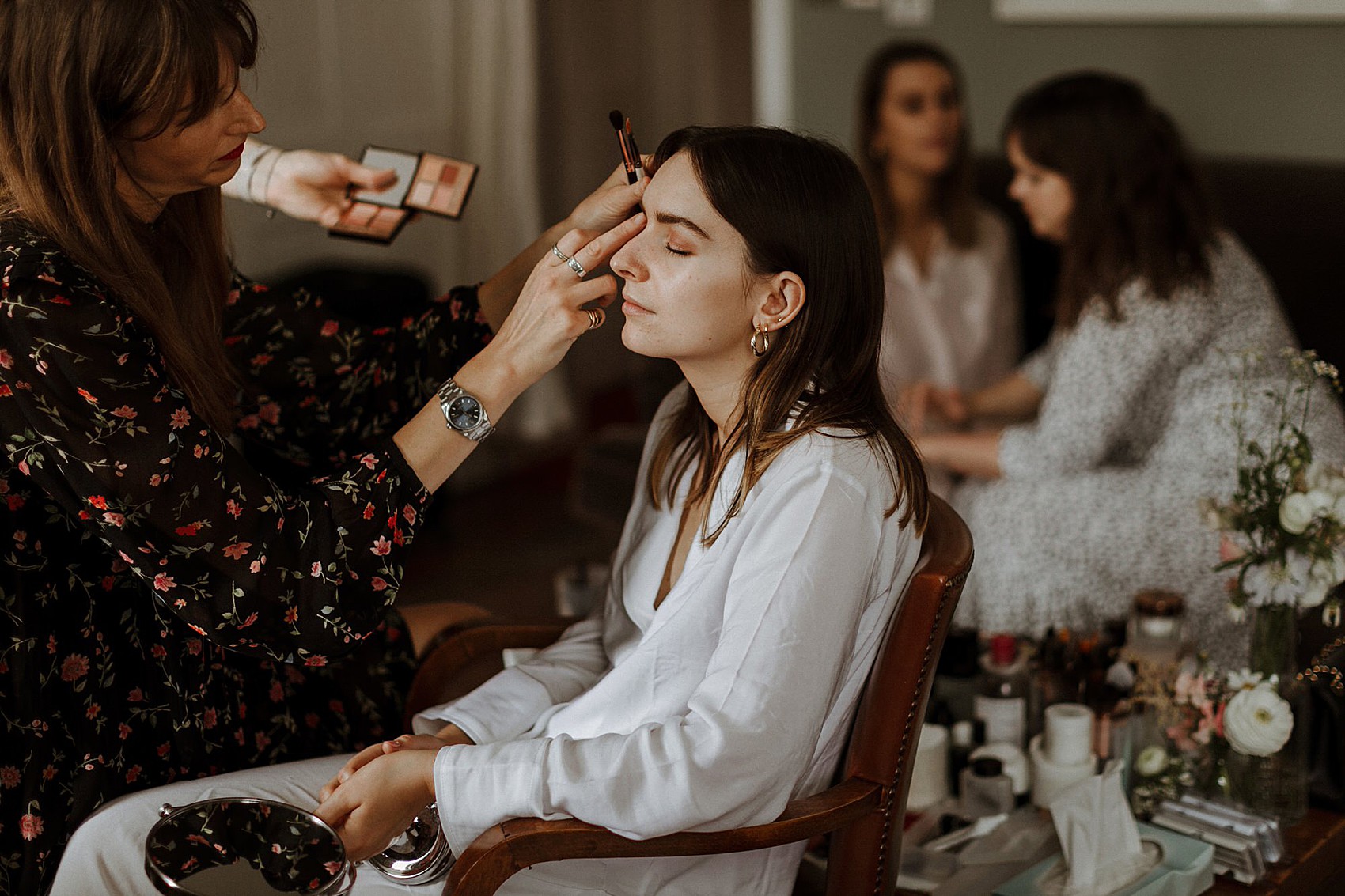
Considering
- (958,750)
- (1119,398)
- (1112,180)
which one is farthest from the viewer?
(1112,180)

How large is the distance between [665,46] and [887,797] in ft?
13.3

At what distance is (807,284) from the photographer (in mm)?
1487

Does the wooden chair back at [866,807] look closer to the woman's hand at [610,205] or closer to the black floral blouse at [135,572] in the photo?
the black floral blouse at [135,572]

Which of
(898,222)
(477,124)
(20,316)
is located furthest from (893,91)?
(20,316)

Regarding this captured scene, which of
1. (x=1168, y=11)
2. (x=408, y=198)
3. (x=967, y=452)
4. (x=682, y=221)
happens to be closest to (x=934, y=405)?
(x=967, y=452)

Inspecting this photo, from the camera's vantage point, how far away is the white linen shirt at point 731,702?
1337 mm

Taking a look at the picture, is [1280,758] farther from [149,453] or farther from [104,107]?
[104,107]

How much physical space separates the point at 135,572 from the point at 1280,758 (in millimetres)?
1523

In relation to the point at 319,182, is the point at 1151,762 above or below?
below

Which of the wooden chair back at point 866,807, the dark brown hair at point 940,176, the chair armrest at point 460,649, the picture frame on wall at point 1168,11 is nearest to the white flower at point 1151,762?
the wooden chair back at point 866,807

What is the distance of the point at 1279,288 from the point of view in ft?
10.2

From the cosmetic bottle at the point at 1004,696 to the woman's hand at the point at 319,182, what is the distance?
1131mm

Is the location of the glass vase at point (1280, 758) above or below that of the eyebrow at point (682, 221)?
below

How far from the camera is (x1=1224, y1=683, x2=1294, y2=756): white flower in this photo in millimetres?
1842
